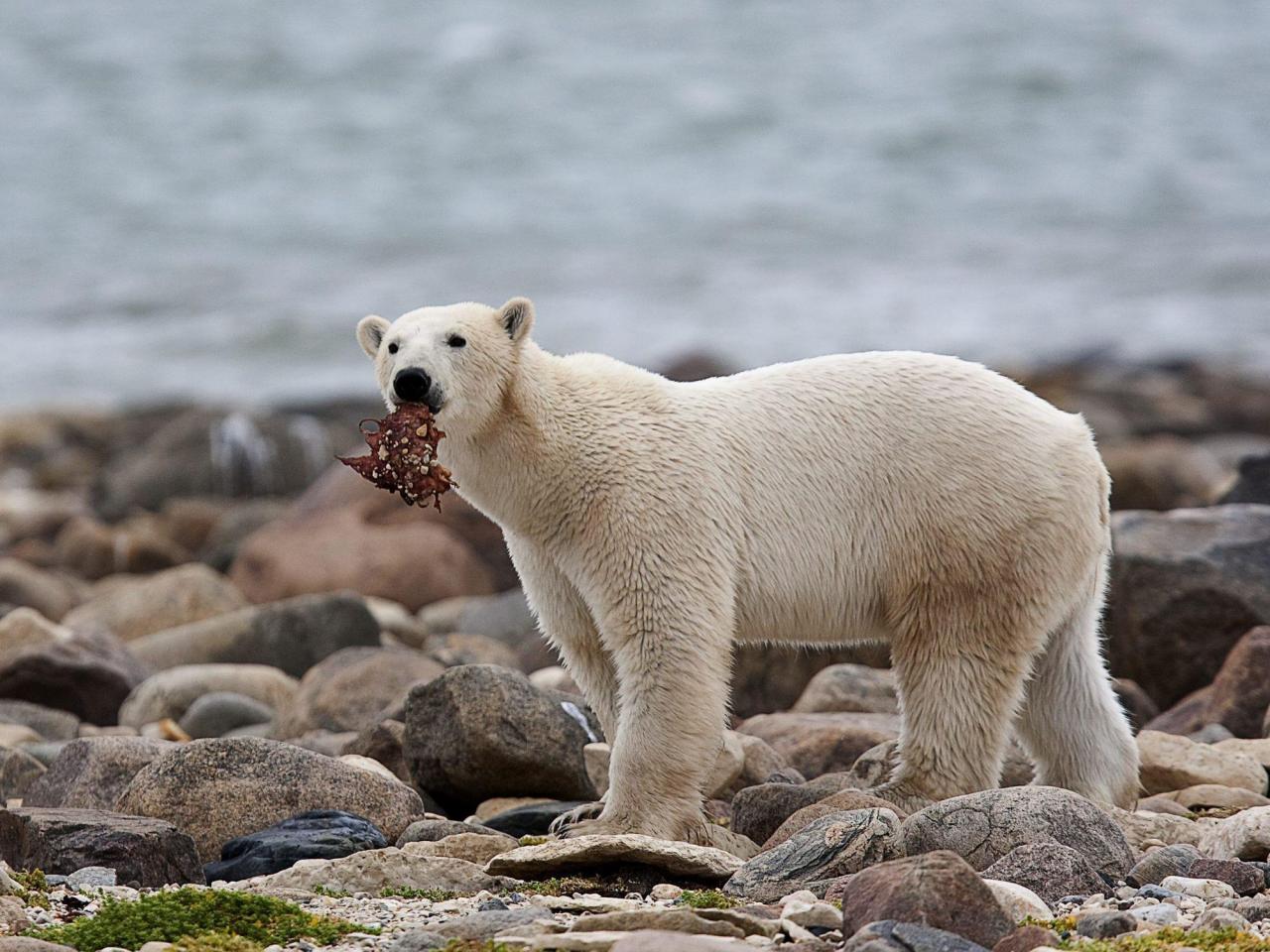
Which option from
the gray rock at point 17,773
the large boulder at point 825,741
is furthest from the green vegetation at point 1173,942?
the gray rock at point 17,773

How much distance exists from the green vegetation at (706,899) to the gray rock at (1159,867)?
4.65 ft

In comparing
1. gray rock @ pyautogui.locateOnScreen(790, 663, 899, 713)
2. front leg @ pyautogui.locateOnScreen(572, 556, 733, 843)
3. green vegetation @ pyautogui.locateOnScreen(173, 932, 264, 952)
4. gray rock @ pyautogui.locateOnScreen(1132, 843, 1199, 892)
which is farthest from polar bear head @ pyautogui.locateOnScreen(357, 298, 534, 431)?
gray rock @ pyautogui.locateOnScreen(790, 663, 899, 713)

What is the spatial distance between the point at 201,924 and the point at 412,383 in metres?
2.30

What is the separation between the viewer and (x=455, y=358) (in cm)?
670

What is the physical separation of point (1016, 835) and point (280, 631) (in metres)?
7.35

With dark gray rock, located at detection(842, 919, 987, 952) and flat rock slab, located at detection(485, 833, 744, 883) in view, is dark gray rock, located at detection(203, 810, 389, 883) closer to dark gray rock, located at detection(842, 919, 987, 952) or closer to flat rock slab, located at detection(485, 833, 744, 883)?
flat rock slab, located at detection(485, 833, 744, 883)

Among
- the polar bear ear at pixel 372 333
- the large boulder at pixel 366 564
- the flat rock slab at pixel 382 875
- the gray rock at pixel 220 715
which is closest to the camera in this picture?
the flat rock slab at pixel 382 875

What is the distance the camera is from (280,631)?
12055mm

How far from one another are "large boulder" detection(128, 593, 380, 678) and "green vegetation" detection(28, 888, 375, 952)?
676cm

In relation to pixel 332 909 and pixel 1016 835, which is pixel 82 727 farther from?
pixel 1016 835

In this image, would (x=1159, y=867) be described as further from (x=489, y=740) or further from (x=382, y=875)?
(x=489, y=740)

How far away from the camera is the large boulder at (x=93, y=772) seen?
7.25 metres

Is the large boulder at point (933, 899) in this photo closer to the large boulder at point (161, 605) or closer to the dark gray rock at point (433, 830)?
the dark gray rock at point (433, 830)

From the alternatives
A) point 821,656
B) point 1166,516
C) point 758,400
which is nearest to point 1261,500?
point 1166,516
